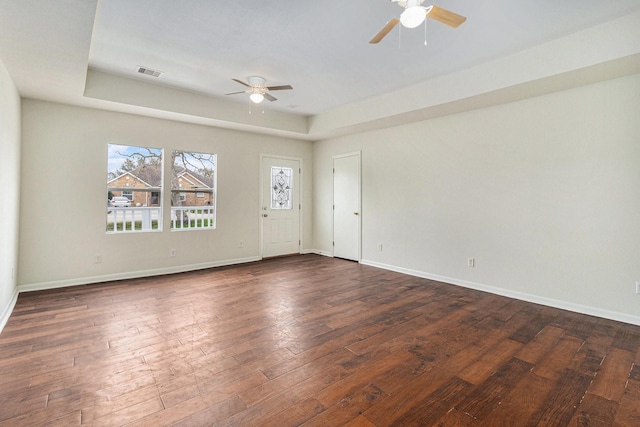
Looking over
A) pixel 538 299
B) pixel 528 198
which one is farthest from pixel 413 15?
pixel 538 299

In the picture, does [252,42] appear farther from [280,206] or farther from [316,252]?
[316,252]

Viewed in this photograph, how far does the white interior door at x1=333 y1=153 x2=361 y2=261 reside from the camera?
625cm

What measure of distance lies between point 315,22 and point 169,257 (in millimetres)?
4323

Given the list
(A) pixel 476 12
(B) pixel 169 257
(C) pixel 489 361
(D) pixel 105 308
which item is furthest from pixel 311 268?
(A) pixel 476 12

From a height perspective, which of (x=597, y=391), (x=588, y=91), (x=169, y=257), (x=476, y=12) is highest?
(x=476, y=12)

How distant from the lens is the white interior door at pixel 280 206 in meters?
6.54

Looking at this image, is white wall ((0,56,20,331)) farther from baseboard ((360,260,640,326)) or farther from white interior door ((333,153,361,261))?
baseboard ((360,260,640,326))

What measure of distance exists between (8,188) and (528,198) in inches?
239

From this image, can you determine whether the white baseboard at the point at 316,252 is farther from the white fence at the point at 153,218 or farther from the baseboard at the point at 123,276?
the white fence at the point at 153,218

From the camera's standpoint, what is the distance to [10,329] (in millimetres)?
2969

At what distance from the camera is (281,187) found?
6.83 metres

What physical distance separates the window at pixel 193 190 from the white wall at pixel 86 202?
0.13 m

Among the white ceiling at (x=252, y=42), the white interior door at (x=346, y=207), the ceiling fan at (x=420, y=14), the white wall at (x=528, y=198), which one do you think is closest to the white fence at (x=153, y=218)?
the white ceiling at (x=252, y=42)

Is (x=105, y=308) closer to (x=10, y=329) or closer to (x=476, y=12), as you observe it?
(x=10, y=329)
